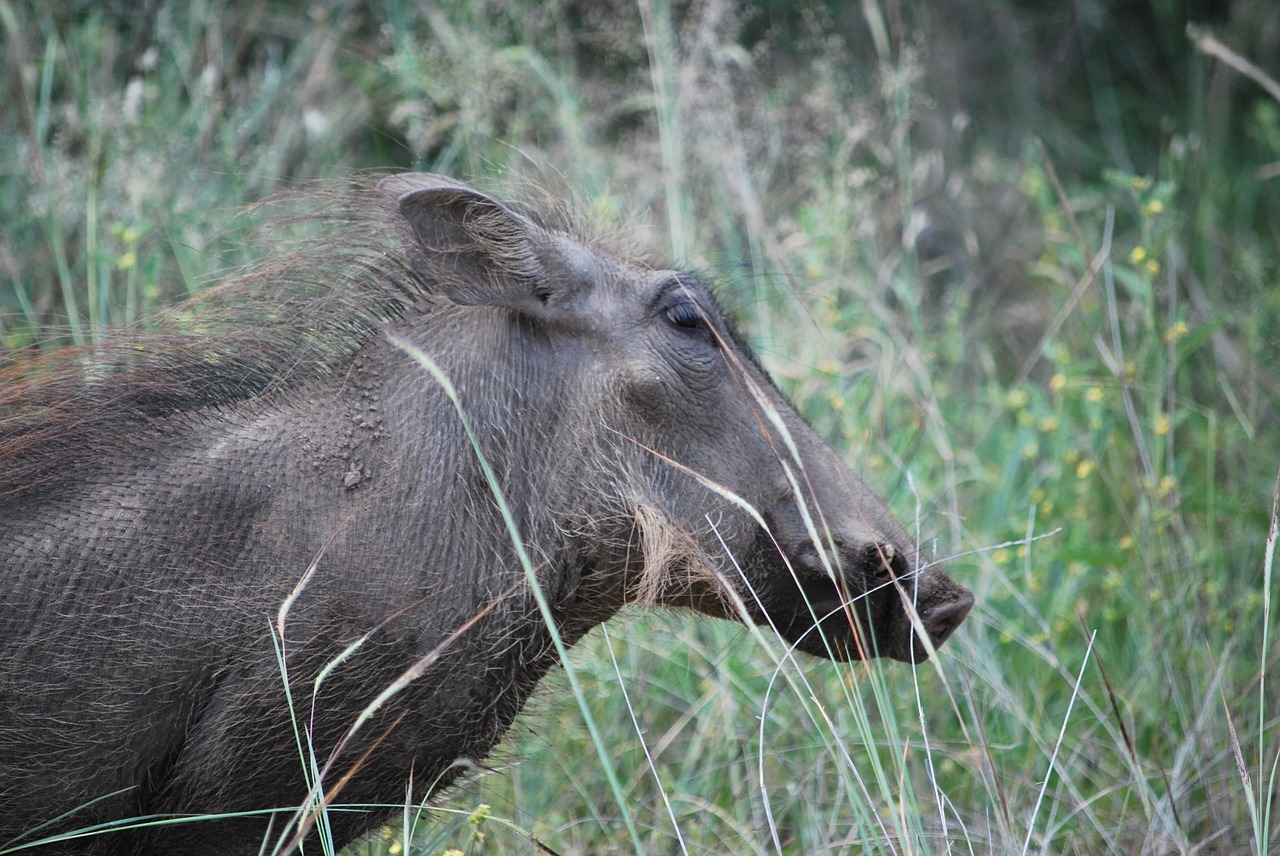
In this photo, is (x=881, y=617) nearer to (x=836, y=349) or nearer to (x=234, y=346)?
(x=234, y=346)

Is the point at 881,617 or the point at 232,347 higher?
the point at 232,347

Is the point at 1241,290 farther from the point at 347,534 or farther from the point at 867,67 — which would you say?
the point at 347,534

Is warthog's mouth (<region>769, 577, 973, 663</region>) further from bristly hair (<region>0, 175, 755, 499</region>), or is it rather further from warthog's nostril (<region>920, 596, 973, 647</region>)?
bristly hair (<region>0, 175, 755, 499</region>)

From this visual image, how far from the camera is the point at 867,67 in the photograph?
645 cm

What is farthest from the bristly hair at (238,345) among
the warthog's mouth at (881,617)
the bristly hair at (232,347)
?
the warthog's mouth at (881,617)

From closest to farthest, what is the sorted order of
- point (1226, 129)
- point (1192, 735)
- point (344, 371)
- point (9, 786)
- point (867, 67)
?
point (9, 786) < point (344, 371) < point (1192, 735) < point (867, 67) < point (1226, 129)

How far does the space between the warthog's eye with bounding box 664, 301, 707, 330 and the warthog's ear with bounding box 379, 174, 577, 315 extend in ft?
0.78

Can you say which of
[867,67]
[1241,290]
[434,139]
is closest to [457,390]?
[434,139]

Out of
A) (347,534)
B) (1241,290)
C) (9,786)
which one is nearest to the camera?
(9,786)

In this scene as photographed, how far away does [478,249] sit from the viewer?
88.7 inches

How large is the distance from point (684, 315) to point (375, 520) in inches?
27.9

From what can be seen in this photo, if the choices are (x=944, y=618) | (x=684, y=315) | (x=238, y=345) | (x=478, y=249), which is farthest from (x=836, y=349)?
(x=238, y=345)

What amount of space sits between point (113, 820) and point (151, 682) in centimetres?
24

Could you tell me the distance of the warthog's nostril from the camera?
7.36ft
